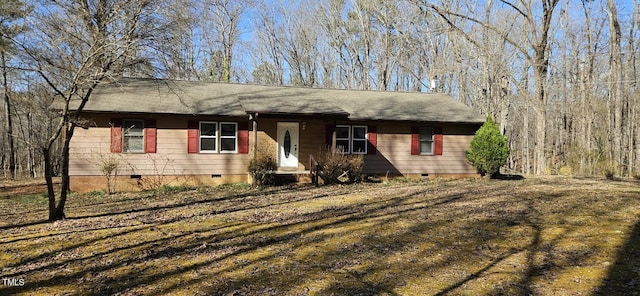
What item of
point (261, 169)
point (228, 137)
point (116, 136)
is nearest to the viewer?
point (261, 169)

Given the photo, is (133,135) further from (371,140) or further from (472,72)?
(472,72)

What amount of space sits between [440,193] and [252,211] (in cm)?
533

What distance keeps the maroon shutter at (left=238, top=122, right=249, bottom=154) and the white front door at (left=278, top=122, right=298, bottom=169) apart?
3.89 ft

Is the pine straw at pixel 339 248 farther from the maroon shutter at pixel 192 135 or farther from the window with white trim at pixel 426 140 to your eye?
the window with white trim at pixel 426 140

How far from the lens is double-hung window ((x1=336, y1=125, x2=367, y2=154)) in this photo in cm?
1588

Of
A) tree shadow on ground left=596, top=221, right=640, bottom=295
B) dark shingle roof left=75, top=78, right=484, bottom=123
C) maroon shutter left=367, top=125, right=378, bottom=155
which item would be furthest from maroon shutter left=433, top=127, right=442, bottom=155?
tree shadow on ground left=596, top=221, right=640, bottom=295

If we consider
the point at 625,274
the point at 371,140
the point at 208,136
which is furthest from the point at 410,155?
the point at 625,274

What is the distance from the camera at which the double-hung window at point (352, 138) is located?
1588cm

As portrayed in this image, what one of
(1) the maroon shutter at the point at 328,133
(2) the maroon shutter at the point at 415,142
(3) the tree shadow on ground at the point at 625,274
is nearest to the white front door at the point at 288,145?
(1) the maroon shutter at the point at 328,133

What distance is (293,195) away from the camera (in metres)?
12.0

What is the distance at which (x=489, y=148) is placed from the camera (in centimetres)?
1555

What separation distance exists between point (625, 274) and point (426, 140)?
12.2 metres

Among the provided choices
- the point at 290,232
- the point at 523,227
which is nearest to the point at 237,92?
the point at 290,232

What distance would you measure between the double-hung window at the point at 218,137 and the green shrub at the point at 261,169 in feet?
5.09
